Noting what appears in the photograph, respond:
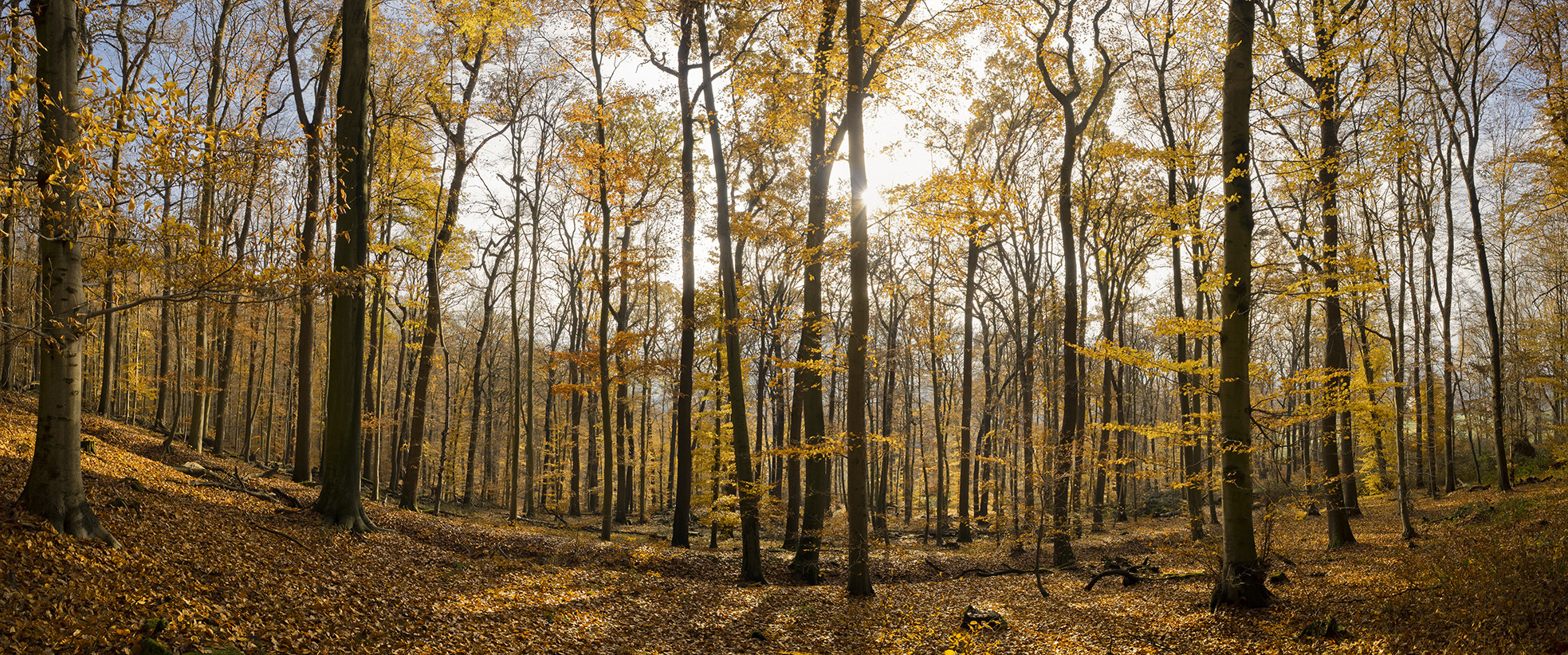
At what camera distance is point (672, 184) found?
18.5 m

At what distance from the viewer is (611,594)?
9.83 meters

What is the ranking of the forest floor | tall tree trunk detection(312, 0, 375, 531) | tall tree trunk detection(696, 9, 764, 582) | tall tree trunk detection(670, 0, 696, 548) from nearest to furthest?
1. the forest floor
2. tall tree trunk detection(312, 0, 375, 531)
3. tall tree trunk detection(696, 9, 764, 582)
4. tall tree trunk detection(670, 0, 696, 548)

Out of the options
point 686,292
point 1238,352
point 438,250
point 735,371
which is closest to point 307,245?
point 438,250

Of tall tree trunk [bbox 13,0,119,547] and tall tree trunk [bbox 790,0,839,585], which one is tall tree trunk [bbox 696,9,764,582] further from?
tall tree trunk [bbox 13,0,119,547]

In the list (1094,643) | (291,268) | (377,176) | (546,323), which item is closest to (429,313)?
(377,176)

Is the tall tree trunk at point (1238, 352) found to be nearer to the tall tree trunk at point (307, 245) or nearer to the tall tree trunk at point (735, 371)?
the tall tree trunk at point (735, 371)

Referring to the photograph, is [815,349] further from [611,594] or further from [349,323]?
[349,323]

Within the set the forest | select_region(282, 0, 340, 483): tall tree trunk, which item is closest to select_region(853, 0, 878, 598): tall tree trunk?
the forest

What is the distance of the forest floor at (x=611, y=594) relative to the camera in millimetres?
5355

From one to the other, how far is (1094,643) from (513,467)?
16.5m

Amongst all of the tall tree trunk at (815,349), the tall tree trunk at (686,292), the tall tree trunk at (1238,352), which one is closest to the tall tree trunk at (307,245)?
the tall tree trunk at (686,292)

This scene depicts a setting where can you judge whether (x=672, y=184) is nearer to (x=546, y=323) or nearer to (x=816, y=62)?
(x=816, y=62)

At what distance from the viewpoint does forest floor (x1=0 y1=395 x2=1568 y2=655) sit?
17.6 feet

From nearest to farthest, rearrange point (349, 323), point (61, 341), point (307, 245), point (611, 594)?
point (61, 341), point (611, 594), point (349, 323), point (307, 245)
